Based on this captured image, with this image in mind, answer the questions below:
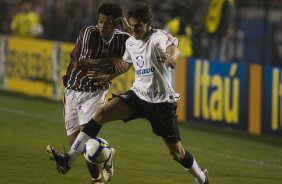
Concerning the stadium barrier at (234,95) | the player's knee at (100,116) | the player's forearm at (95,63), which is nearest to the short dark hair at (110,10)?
the player's forearm at (95,63)

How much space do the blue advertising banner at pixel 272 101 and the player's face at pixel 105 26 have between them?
574 cm

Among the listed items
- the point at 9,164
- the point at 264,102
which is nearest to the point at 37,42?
the point at 264,102

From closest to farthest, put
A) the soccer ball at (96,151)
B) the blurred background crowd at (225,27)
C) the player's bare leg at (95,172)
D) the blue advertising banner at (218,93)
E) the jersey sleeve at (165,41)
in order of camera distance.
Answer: the soccer ball at (96,151), the jersey sleeve at (165,41), the player's bare leg at (95,172), the blue advertising banner at (218,93), the blurred background crowd at (225,27)

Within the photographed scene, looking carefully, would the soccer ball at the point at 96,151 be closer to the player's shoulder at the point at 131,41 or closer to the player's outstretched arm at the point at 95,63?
the player's outstretched arm at the point at 95,63

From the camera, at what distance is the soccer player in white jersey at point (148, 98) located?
8.45 meters

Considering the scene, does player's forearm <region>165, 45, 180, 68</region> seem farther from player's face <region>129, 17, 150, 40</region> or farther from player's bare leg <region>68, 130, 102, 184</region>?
player's bare leg <region>68, 130, 102, 184</region>

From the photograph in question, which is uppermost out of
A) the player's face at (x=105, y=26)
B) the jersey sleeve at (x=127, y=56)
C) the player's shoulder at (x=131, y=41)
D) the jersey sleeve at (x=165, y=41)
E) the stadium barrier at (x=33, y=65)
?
the player's face at (x=105, y=26)

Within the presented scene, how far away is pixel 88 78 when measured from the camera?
8.81m

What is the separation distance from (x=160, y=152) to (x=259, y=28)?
252 inches

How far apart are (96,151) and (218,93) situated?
704 cm

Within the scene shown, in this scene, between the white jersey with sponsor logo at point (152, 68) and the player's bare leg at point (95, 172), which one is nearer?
the white jersey with sponsor logo at point (152, 68)

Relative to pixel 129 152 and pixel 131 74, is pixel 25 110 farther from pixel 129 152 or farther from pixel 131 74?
pixel 129 152

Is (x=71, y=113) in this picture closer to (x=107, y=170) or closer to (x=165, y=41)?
(x=107, y=170)

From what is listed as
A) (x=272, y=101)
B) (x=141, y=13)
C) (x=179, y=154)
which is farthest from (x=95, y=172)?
(x=272, y=101)
